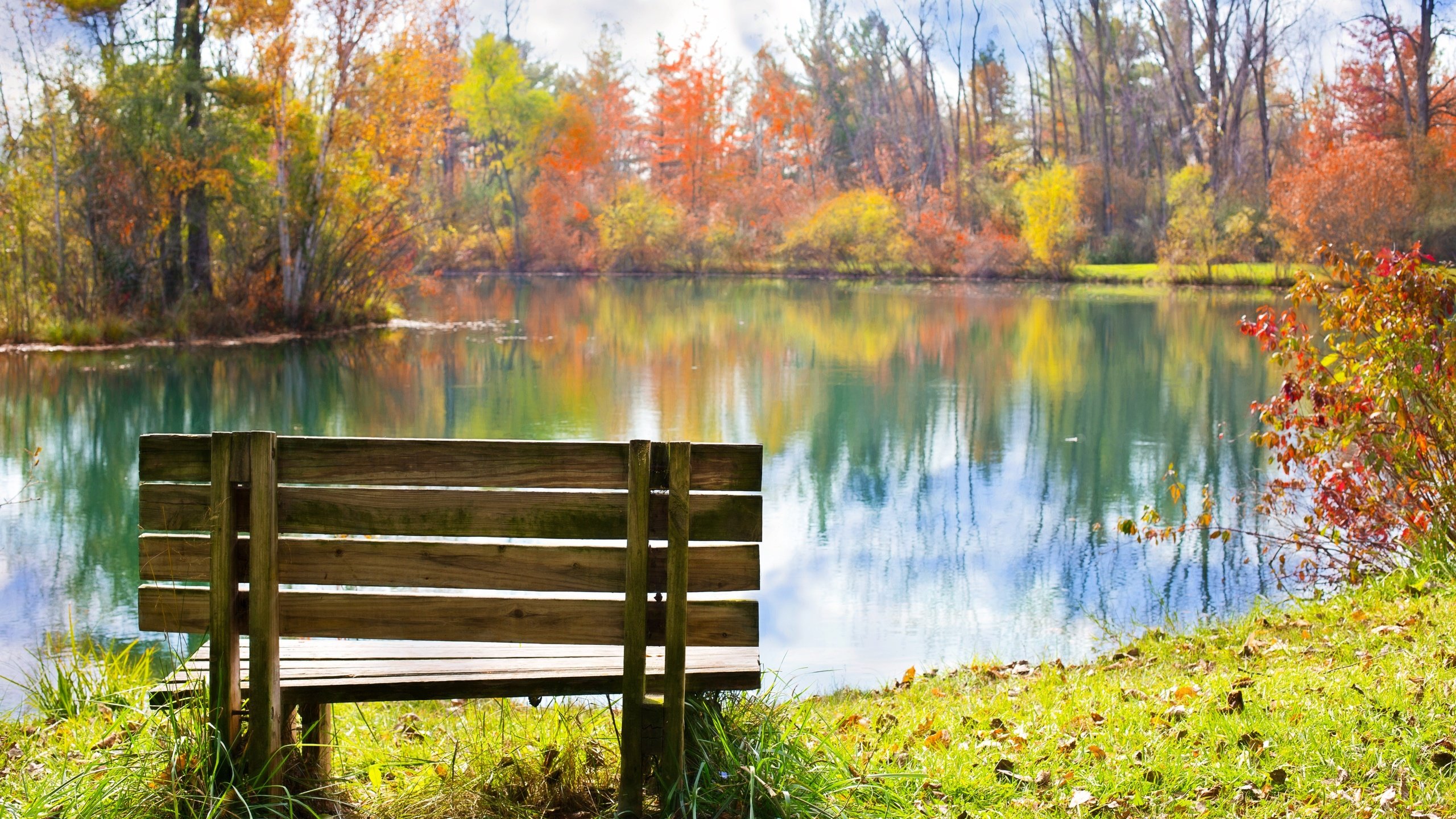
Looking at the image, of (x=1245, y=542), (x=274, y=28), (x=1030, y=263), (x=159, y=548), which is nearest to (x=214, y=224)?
(x=274, y=28)

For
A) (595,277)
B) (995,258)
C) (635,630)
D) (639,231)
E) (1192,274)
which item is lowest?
(635,630)

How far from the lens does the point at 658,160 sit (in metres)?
60.8

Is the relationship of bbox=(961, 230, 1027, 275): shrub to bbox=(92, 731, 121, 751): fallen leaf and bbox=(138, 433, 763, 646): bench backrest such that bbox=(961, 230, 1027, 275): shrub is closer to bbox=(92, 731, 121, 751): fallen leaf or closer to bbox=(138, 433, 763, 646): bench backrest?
bbox=(92, 731, 121, 751): fallen leaf

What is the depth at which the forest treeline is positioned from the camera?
20.7m

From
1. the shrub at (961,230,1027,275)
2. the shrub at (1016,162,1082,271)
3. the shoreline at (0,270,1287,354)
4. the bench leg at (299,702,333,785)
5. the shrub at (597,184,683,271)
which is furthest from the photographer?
the shrub at (597,184,683,271)

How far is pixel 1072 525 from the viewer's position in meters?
9.59

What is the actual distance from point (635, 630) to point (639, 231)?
167ft

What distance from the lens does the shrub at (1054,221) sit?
4631cm

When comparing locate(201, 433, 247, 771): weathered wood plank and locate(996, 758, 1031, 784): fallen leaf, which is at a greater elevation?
locate(201, 433, 247, 771): weathered wood plank

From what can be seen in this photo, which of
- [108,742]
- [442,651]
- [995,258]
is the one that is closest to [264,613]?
[442,651]

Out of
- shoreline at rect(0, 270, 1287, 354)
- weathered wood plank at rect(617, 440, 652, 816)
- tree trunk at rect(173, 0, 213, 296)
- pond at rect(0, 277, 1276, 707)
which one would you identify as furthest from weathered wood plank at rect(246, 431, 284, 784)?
tree trunk at rect(173, 0, 213, 296)

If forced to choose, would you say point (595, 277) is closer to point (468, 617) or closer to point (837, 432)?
point (837, 432)

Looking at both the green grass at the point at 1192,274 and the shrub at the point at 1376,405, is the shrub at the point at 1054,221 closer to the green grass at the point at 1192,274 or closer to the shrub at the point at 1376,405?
the green grass at the point at 1192,274

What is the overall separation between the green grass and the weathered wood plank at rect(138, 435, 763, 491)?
124ft
